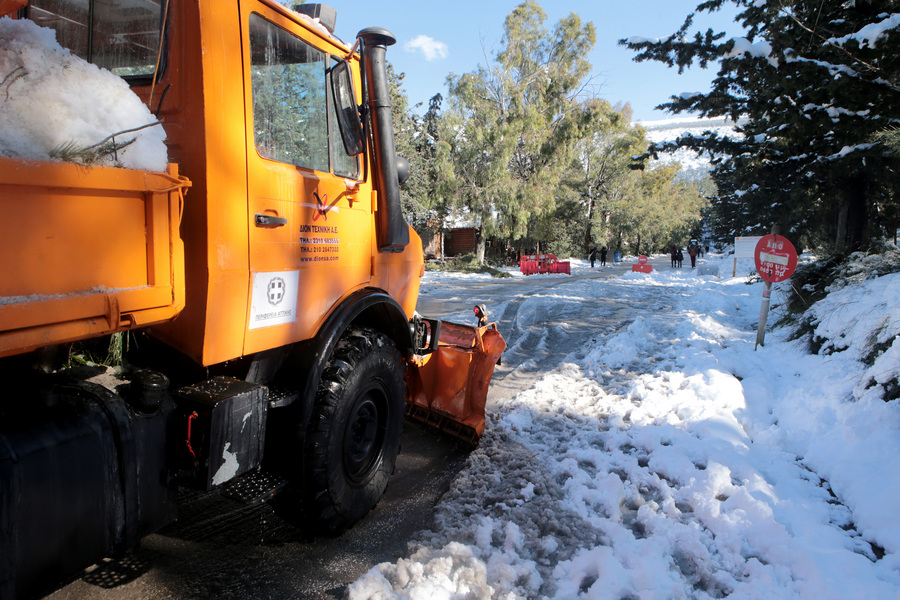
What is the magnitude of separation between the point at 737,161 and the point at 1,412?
12282 mm

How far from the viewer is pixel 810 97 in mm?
7660

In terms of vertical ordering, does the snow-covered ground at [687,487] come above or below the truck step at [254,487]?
below

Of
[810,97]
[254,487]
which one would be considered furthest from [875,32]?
[254,487]

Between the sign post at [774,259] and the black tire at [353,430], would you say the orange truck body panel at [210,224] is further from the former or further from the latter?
the sign post at [774,259]

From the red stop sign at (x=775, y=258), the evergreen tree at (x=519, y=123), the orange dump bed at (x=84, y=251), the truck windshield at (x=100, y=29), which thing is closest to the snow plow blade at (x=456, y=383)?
the orange dump bed at (x=84, y=251)

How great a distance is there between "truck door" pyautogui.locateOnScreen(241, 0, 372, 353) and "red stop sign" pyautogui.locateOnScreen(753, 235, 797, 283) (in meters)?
6.44

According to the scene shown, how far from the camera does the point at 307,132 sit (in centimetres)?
285

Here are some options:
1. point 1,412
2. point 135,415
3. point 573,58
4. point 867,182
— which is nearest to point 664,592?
point 135,415

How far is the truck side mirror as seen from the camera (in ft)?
9.95

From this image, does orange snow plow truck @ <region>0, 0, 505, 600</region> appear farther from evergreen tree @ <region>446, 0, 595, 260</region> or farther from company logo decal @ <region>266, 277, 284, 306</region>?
evergreen tree @ <region>446, 0, 595, 260</region>

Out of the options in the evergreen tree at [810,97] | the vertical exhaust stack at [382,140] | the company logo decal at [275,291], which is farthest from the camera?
the evergreen tree at [810,97]

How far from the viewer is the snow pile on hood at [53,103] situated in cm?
159

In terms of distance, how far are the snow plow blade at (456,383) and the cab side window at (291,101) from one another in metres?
1.84

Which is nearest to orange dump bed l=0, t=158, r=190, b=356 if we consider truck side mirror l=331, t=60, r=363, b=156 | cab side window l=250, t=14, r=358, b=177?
cab side window l=250, t=14, r=358, b=177
